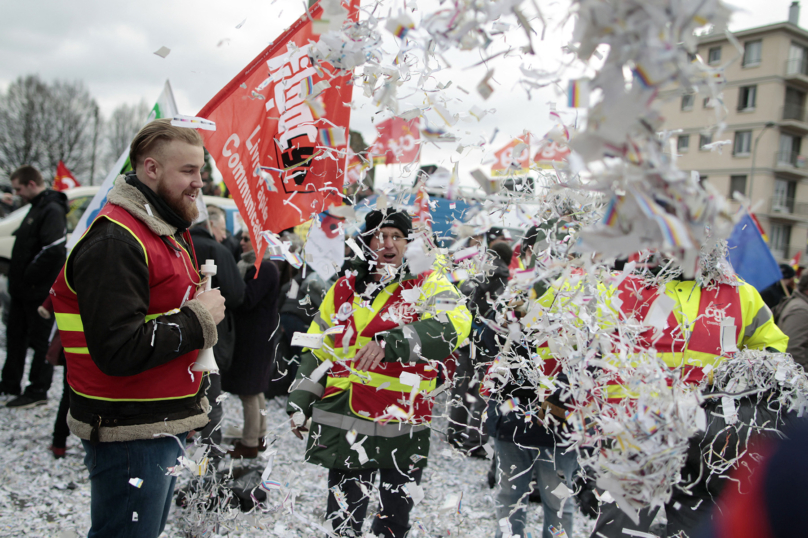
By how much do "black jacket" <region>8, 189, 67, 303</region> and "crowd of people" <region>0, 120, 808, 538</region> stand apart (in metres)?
1.55

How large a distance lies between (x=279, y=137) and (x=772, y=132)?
37.1m

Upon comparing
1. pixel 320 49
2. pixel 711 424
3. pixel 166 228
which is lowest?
pixel 711 424

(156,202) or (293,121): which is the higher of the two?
(293,121)

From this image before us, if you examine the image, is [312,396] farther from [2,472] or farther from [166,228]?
[2,472]

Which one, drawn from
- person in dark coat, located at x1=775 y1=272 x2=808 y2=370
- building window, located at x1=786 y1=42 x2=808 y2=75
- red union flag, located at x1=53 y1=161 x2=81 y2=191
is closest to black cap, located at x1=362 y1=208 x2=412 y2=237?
person in dark coat, located at x1=775 y1=272 x2=808 y2=370

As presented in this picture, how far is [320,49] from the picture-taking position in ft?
4.78

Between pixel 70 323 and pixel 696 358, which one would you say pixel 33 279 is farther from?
pixel 696 358

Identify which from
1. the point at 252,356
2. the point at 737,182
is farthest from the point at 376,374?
the point at 737,182

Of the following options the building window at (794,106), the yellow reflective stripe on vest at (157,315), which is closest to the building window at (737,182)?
the building window at (794,106)

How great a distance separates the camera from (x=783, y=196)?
3247cm

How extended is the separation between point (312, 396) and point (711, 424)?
171 centimetres

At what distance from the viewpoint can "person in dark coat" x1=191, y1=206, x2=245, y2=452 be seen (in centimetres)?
338

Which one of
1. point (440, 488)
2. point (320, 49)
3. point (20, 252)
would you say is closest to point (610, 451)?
point (320, 49)

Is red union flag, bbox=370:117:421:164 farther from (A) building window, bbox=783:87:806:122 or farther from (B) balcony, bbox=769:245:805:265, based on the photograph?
(B) balcony, bbox=769:245:805:265
